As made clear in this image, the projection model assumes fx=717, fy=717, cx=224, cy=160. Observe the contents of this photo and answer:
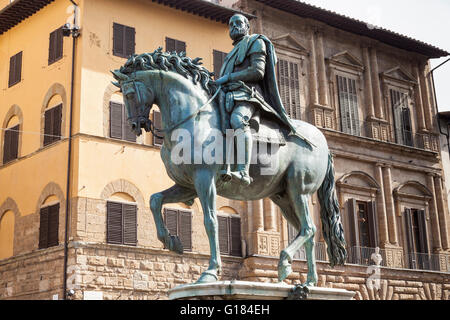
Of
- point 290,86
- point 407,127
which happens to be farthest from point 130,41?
point 407,127

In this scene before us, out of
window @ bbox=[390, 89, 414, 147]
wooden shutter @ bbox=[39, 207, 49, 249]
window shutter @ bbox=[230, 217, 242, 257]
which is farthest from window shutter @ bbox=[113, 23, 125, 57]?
window @ bbox=[390, 89, 414, 147]

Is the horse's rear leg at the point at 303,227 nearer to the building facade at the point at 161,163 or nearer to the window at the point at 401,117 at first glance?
the building facade at the point at 161,163

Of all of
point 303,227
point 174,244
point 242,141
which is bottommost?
point 174,244

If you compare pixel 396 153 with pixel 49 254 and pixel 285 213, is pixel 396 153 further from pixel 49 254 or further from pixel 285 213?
pixel 285 213

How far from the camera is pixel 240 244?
20.9 m

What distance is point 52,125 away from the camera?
19.8m

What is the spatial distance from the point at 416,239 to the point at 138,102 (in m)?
20.1

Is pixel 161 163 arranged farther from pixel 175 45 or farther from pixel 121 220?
pixel 175 45

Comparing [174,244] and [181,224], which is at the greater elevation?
[181,224]

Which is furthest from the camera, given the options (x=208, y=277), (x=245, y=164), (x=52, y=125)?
(x=52, y=125)

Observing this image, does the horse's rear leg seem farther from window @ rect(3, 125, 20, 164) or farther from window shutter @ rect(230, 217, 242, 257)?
window @ rect(3, 125, 20, 164)

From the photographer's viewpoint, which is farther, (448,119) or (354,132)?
(448,119)

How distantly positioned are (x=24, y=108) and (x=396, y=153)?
42.4 ft

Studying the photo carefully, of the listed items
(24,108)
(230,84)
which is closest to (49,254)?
(24,108)
